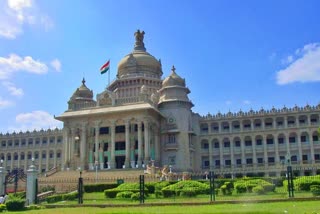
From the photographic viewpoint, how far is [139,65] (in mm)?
70062

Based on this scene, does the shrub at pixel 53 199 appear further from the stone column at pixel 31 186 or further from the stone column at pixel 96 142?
the stone column at pixel 96 142

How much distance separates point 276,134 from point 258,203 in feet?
140

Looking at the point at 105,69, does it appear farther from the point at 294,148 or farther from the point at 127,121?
the point at 294,148

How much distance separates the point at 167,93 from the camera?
61.7 m

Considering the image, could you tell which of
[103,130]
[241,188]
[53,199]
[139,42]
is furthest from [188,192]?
[139,42]

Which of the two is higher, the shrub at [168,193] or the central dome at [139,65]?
the central dome at [139,65]

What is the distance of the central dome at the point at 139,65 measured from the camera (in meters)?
69.4

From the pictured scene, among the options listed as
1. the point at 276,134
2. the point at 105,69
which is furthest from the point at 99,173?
the point at 276,134

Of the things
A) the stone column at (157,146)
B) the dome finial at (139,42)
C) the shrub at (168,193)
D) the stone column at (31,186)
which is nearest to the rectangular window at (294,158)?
the stone column at (157,146)

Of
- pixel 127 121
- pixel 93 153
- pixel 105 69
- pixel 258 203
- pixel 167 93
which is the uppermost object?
pixel 105 69

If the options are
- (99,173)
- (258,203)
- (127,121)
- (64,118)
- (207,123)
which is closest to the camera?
(258,203)

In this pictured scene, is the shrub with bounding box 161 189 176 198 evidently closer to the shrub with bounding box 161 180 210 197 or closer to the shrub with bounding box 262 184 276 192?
the shrub with bounding box 161 180 210 197

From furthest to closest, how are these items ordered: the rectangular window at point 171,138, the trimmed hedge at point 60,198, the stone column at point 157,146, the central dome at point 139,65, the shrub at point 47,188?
the central dome at point 139,65
the rectangular window at point 171,138
the stone column at point 157,146
the shrub at point 47,188
the trimmed hedge at point 60,198

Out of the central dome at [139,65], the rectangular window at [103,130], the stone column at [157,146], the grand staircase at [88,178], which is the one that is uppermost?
the central dome at [139,65]
